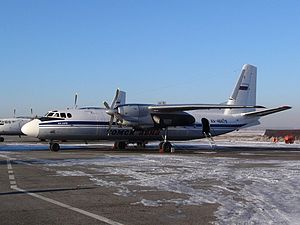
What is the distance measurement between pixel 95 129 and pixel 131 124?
2.77m

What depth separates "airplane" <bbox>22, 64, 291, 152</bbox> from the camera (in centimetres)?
3078

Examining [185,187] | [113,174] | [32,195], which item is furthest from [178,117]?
[32,195]

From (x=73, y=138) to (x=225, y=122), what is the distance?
1372cm

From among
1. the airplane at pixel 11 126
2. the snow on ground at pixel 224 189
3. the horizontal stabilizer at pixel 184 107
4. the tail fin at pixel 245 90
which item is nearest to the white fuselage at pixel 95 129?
the horizontal stabilizer at pixel 184 107

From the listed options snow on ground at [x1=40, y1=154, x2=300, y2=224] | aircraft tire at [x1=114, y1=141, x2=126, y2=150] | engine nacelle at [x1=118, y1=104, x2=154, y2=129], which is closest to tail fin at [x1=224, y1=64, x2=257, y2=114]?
engine nacelle at [x1=118, y1=104, x2=154, y2=129]

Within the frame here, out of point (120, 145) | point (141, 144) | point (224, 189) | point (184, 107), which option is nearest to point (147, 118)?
point (184, 107)

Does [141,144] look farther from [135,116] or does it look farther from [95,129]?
[135,116]

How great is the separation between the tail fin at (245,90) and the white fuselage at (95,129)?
254 centimetres

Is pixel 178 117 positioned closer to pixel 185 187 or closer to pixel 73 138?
pixel 73 138

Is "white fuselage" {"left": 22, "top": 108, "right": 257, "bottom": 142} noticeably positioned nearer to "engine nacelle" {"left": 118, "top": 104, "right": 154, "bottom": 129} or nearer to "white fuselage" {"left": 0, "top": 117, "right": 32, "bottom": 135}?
"engine nacelle" {"left": 118, "top": 104, "right": 154, "bottom": 129}

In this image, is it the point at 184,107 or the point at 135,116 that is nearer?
the point at 184,107

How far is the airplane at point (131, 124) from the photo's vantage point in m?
30.8

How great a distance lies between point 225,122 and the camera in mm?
37281

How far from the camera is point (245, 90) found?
38.7 meters
